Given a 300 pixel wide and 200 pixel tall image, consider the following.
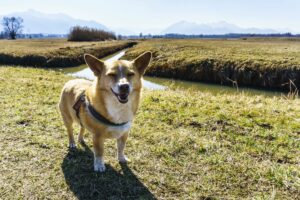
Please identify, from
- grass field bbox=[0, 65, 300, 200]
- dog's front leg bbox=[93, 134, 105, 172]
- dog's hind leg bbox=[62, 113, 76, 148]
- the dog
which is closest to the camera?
the dog

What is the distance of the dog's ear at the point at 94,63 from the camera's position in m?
4.84

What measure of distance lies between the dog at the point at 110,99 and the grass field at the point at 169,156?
2.14 feet

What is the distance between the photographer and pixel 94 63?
4.88m

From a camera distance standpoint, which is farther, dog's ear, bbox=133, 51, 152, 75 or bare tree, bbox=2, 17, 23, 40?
bare tree, bbox=2, 17, 23, 40

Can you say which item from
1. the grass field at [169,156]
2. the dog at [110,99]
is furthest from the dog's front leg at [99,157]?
the grass field at [169,156]

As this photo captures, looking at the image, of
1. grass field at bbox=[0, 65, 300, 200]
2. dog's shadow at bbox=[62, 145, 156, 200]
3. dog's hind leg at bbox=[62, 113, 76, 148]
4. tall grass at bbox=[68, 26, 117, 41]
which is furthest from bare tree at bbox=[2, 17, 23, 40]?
dog's shadow at bbox=[62, 145, 156, 200]

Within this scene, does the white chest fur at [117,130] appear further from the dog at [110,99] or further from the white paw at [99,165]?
the white paw at [99,165]

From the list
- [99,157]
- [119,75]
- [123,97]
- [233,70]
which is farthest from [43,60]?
[123,97]

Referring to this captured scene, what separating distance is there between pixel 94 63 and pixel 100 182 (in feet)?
6.04

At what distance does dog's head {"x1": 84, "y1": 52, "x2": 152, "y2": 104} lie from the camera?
4.56 metres

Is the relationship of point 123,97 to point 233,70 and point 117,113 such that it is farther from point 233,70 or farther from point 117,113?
point 233,70

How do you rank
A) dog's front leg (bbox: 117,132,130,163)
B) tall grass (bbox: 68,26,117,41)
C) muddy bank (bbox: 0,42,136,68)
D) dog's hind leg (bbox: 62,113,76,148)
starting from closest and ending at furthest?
dog's front leg (bbox: 117,132,130,163), dog's hind leg (bbox: 62,113,76,148), muddy bank (bbox: 0,42,136,68), tall grass (bbox: 68,26,117,41)

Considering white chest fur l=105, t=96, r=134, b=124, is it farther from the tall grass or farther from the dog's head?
the tall grass

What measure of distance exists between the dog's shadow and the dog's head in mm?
1336
